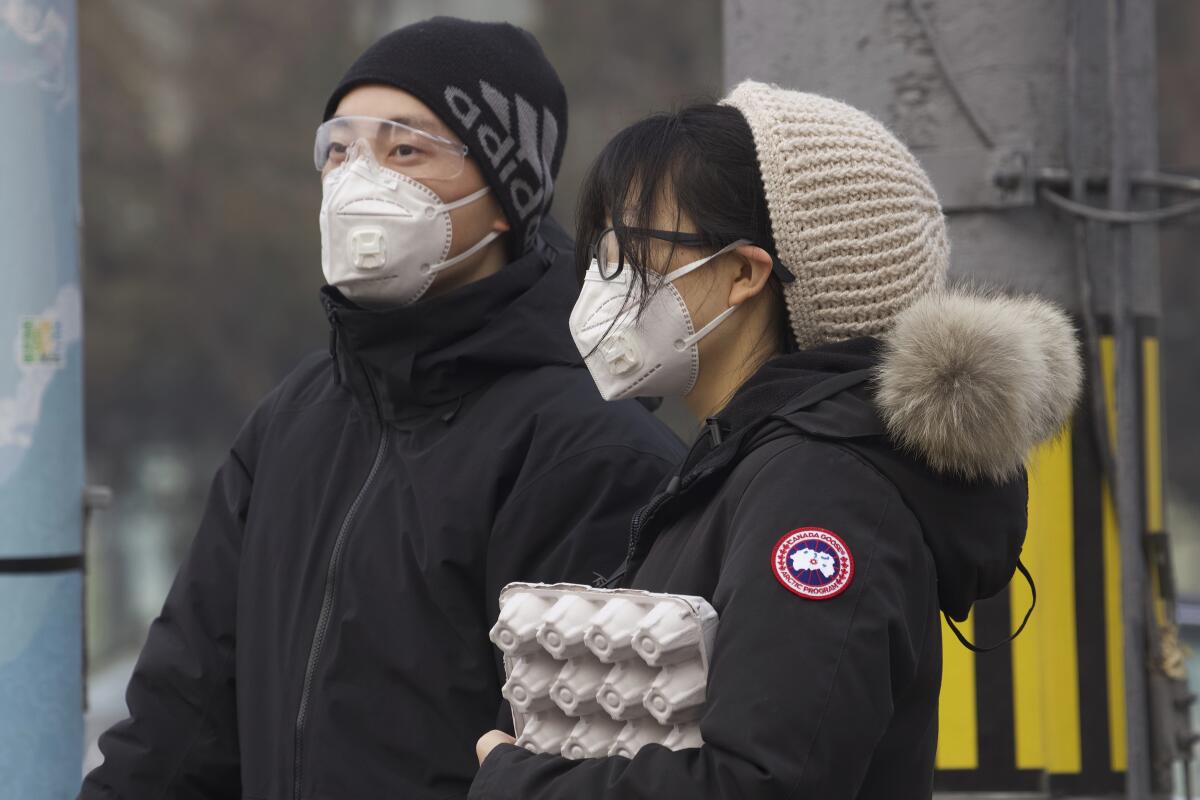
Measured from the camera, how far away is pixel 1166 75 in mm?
12883

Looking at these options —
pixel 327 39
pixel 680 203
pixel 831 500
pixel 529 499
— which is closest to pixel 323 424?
pixel 529 499

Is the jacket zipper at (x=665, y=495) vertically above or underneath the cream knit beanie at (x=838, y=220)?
underneath

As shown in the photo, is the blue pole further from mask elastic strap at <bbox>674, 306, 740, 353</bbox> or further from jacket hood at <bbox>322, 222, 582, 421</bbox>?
mask elastic strap at <bbox>674, 306, 740, 353</bbox>

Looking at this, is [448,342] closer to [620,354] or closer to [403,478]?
[403,478]

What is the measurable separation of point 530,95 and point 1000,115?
1.06 meters

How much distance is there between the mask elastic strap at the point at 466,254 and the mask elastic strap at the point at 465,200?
0.07 metres

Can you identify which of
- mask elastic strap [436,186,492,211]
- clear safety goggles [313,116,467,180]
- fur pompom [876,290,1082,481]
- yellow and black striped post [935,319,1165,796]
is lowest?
yellow and black striped post [935,319,1165,796]

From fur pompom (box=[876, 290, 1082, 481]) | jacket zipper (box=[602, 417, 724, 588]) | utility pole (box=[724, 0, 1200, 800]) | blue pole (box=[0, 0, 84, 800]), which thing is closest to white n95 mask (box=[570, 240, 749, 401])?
jacket zipper (box=[602, 417, 724, 588])

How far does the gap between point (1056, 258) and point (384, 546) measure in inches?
63.4

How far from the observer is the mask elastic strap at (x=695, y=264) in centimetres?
196

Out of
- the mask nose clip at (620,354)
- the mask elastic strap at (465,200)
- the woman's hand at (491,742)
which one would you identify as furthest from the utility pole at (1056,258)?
the woman's hand at (491,742)

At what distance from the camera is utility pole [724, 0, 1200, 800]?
3348 millimetres

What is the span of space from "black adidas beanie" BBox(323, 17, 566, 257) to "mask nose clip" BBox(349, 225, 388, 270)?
214 millimetres

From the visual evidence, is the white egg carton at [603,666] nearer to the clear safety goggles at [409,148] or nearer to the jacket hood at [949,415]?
the jacket hood at [949,415]
